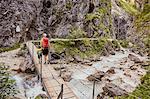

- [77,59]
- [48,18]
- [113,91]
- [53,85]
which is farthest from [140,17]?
[53,85]

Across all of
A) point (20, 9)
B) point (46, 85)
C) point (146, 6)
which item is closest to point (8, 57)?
point (20, 9)

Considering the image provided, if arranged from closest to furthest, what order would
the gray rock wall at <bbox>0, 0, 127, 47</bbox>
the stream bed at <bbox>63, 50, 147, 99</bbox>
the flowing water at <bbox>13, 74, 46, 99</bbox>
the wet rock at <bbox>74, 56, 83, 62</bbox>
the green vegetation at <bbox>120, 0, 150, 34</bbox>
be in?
the flowing water at <bbox>13, 74, 46, 99</bbox> → the stream bed at <bbox>63, 50, 147, 99</bbox> → the wet rock at <bbox>74, 56, 83, 62</bbox> → the gray rock wall at <bbox>0, 0, 127, 47</bbox> → the green vegetation at <bbox>120, 0, 150, 34</bbox>

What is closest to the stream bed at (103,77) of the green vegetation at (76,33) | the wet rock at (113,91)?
the wet rock at (113,91)

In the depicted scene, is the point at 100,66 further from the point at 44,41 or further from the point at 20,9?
the point at 20,9

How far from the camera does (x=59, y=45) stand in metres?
28.1

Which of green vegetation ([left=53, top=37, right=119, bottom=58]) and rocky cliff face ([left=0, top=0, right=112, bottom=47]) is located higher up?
rocky cliff face ([left=0, top=0, right=112, bottom=47])

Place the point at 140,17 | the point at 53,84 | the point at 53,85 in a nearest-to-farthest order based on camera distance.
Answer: the point at 53,85
the point at 53,84
the point at 140,17

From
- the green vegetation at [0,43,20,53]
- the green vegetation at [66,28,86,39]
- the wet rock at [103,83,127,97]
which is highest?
the green vegetation at [66,28,86,39]

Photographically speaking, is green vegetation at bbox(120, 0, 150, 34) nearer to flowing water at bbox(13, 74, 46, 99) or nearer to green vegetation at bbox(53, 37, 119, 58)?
green vegetation at bbox(53, 37, 119, 58)

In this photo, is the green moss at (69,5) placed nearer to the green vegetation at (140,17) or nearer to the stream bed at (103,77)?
the stream bed at (103,77)

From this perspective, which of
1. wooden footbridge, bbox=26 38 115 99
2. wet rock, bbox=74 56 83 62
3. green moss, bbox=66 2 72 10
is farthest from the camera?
green moss, bbox=66 2 72 10

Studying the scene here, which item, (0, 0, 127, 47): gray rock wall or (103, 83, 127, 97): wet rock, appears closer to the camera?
(103, 83, 127, 97): wet rock

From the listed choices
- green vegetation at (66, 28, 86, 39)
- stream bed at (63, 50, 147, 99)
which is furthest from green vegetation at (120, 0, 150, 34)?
stream bed at (63, 50, 147, 99)

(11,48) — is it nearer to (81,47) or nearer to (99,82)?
(81,47)
